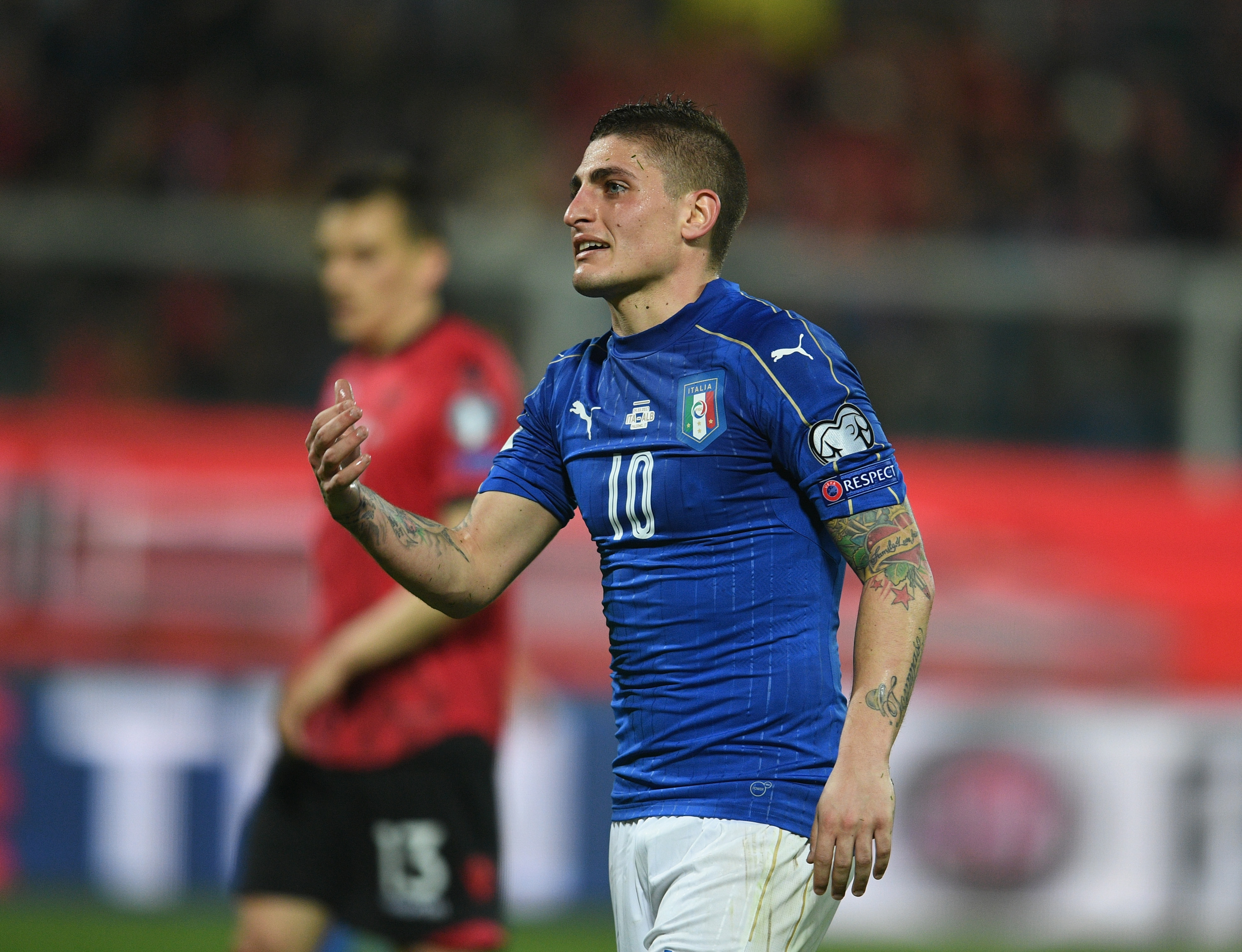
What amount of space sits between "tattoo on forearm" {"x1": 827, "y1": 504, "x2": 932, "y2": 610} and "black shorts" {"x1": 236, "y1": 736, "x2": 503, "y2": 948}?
1.63 meters

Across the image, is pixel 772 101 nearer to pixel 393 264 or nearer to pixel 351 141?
pixel 351 141

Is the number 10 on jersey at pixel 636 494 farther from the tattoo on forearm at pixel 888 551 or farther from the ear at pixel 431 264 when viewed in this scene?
the ear at pixel 431 264

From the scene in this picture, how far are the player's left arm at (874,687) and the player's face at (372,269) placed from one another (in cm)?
196

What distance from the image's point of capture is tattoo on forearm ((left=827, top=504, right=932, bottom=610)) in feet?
8.58

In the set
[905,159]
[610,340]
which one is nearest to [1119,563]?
[905,159]

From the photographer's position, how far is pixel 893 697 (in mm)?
2564

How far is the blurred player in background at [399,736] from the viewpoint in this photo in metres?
3.89

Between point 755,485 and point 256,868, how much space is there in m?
1.90

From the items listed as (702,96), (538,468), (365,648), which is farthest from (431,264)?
(702,96)

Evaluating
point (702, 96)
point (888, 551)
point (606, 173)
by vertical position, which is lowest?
point (888, 551)

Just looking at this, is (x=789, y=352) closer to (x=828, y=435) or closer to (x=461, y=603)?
(x=828, y=435)

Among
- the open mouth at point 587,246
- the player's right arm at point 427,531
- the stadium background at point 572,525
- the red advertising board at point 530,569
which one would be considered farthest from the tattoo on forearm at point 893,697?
the red advertising board at point 530,569

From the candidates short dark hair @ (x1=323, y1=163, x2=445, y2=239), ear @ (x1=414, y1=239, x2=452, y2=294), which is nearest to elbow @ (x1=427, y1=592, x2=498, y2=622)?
ear @ (x1=414, y1=239, x2=452, y2=294)

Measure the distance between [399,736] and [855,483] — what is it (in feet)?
5.75
